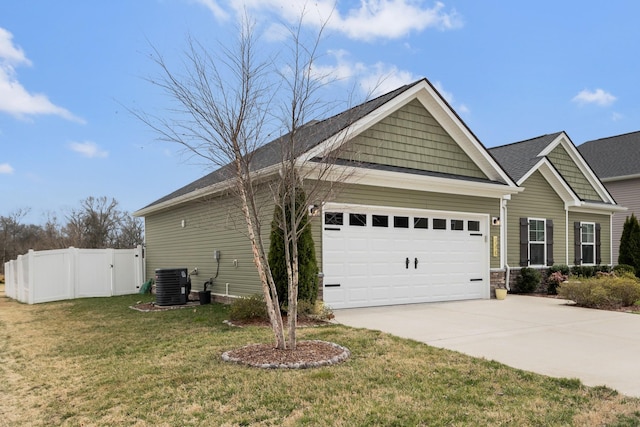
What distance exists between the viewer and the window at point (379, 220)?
35.1 ft

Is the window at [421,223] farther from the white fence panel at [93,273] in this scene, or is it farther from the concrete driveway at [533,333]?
the white fence panel at [93,273]

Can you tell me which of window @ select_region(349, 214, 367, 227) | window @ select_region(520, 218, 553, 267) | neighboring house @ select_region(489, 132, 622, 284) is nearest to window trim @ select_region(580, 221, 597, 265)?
neighboring house @ select_region(489, 132, 622, 284)

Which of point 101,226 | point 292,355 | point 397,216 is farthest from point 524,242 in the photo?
point 101,226

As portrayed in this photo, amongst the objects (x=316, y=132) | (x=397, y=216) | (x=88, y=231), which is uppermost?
(x=316, y=132)

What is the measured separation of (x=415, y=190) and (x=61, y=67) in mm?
11411

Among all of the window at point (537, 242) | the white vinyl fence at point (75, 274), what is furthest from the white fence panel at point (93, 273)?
the window at point (537, 242)

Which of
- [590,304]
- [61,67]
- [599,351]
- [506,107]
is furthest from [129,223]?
[599,351]

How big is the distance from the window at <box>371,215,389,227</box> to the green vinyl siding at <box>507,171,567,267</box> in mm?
5021

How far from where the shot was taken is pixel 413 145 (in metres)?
11.6

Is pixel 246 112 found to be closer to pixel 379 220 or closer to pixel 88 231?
pixel 379 220

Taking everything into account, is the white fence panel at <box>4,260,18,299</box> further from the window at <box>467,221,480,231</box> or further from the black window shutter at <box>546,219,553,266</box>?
the black window shutter at <box>546,219,553,266</box>

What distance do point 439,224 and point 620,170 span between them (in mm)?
14804

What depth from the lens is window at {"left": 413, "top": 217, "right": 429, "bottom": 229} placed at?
11406 millimetres

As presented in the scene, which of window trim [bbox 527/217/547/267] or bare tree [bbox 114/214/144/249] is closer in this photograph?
window trim [bbox 527/217/547/267]
